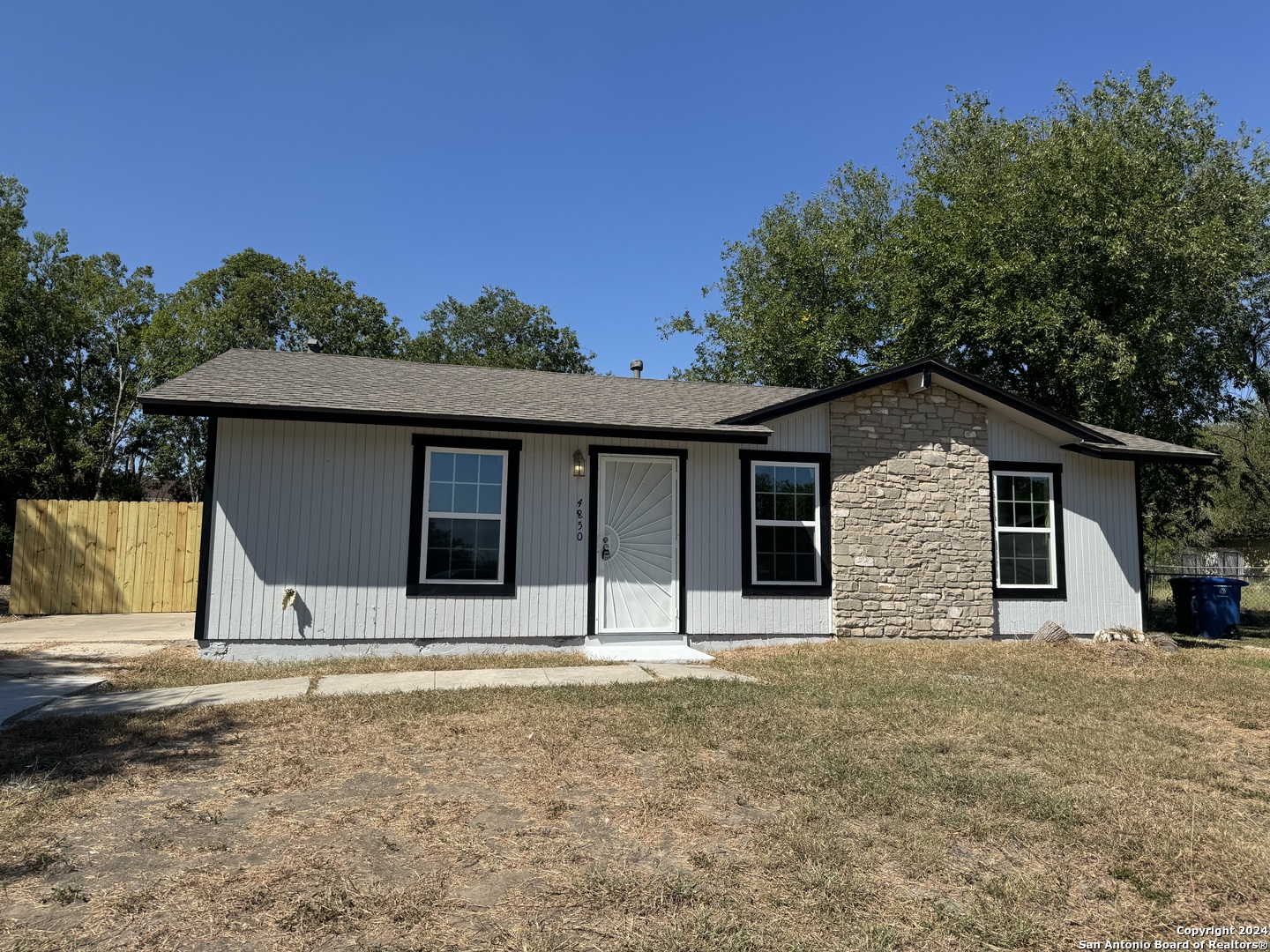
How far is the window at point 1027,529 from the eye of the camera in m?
11.3

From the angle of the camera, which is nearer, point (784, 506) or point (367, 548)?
point (367, 548)

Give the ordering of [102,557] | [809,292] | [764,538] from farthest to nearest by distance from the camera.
Answer: [809,292] < [102,557] < [764,538]

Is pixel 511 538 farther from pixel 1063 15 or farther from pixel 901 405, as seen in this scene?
pixel 1063 15

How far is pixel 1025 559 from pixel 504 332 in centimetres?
3588

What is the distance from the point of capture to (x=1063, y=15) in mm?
12398

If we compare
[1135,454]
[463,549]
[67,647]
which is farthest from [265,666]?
[1135,454]

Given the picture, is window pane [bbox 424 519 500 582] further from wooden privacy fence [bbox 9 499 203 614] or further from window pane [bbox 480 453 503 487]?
wooden privacy fence [bbox 9 499 203 614]

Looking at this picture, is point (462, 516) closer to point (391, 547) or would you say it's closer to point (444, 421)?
point (391, 547)

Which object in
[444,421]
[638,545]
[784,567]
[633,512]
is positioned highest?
[444,421]

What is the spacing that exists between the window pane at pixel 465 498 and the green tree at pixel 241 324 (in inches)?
756

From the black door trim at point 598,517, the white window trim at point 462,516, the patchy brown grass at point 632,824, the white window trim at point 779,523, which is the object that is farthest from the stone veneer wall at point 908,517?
the white window trim at point 462,516

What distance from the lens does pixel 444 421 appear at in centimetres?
921

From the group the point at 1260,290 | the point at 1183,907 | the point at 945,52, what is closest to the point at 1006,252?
the point at 945,52

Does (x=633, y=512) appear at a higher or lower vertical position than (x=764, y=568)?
higher
